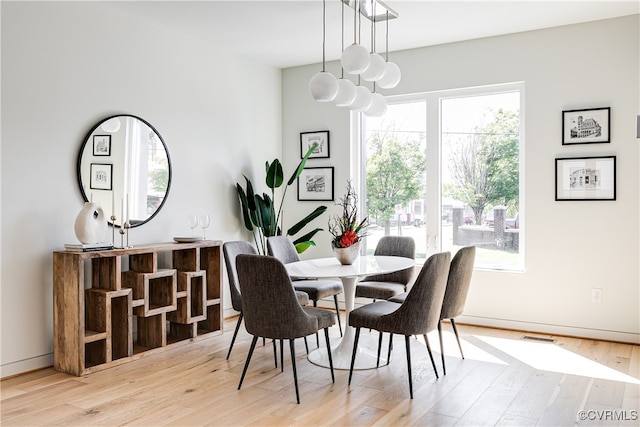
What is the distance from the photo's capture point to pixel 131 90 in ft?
14.2

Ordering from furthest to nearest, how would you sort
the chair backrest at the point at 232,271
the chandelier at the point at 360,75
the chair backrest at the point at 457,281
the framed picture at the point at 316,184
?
the framed picture at the point at 316,184 → the chair backrest at the point at 232,271 → the chair backrest at the point at 457,281 → the chandelier at the point at 360,75

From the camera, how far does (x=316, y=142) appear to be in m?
5.79

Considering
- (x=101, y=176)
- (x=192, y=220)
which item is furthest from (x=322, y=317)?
(x=101, y=176)

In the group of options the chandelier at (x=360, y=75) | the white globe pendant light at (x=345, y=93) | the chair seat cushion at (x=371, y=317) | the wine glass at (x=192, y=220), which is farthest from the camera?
the wine glass at (x=192, y=220)

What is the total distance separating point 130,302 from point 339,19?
2.65 meters

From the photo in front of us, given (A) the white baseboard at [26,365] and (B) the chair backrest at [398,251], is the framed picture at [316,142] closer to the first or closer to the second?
(B) the chair backrest at [398,251]

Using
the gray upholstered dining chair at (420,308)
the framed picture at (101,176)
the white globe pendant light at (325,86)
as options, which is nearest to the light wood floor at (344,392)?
the gray upholstered dining chair at (420,308)

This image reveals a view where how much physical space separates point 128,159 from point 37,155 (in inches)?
28.2

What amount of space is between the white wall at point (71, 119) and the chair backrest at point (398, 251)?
1566mm

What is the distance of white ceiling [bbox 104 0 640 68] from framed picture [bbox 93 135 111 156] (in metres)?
0.99

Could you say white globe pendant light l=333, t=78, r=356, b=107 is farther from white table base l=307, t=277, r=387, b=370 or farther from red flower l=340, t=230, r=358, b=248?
white table base l=307, t=277, r=387, b=370

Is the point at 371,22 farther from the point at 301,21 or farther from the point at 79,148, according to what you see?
the point at 79,148

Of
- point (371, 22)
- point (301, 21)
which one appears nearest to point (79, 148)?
point (301, 21)

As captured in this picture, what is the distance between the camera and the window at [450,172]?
4863 millimetres
